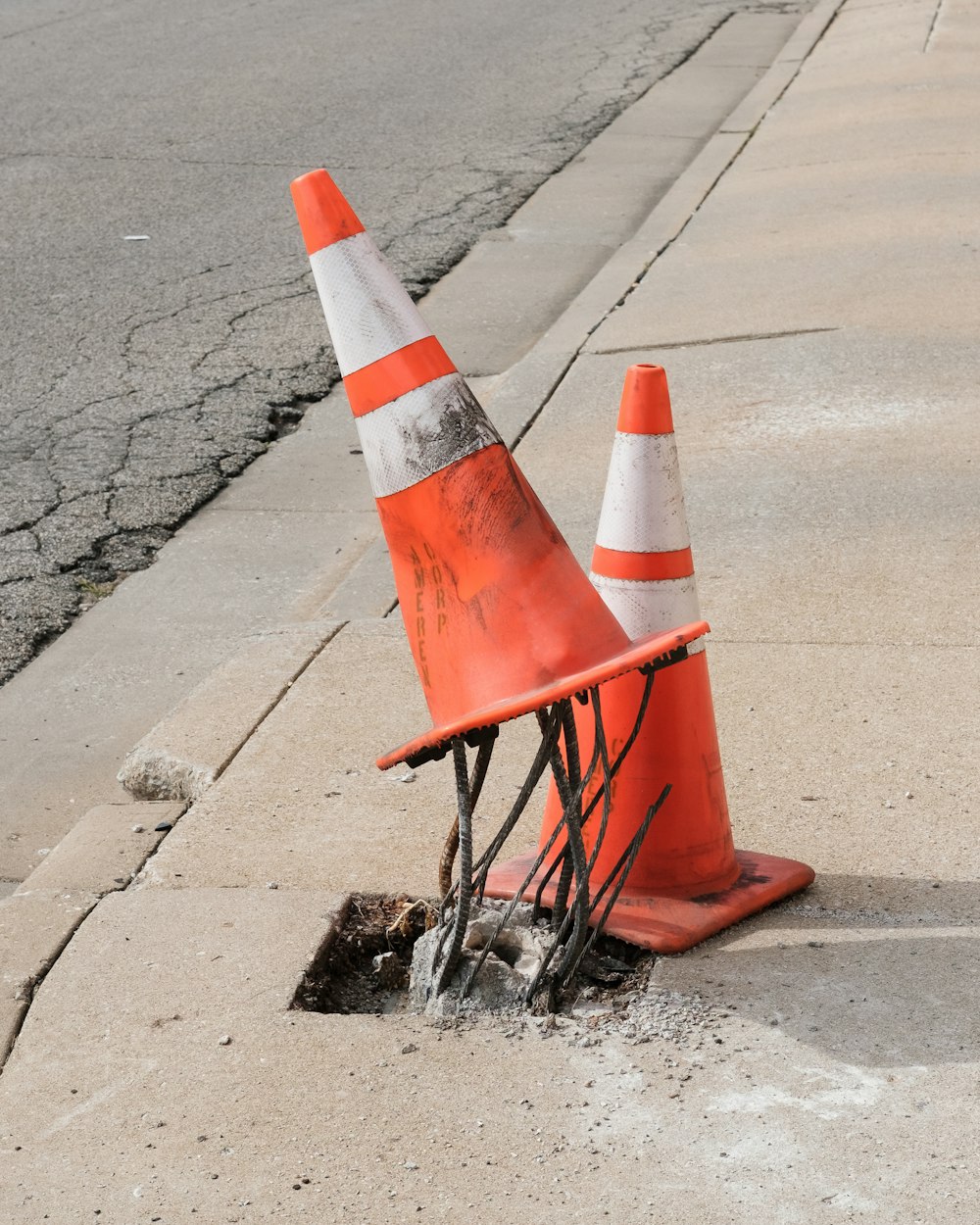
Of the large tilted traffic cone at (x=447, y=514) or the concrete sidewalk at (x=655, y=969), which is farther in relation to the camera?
the large tilted traffic cone at (x=447, y=514)

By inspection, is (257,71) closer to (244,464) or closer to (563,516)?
(244,464)

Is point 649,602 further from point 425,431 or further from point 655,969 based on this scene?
point 655,969

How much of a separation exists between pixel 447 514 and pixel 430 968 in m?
0.77

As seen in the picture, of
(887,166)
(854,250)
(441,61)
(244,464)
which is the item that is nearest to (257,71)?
(441,61)

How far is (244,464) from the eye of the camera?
572 centimetres

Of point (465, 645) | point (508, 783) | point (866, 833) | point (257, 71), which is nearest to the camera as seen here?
point (465, 645)

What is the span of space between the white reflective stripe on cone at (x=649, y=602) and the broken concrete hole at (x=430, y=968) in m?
0.55

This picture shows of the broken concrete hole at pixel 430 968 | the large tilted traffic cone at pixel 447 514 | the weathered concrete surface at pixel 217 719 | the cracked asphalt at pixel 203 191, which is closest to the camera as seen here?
the large tilted traffic cone at pixel 447 514

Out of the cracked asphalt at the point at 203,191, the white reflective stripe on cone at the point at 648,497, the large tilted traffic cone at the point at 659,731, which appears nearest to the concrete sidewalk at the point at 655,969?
the large tilted traffic cone at the point at 659,731

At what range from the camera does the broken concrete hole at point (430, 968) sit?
2.57 metres

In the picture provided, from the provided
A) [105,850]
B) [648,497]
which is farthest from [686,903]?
[105,850]

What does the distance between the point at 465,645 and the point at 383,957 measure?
0.60m

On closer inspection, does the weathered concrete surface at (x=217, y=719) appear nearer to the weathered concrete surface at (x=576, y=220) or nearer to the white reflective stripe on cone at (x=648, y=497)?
the white reflective stripe on cone at (x=648, y=497)

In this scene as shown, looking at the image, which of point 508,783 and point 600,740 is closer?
point 600,740
